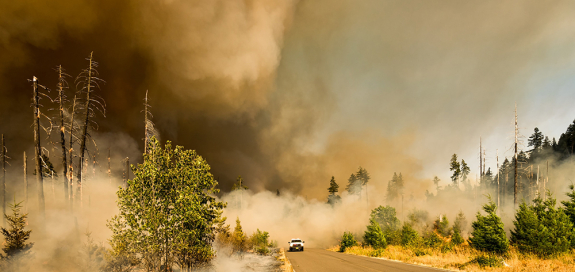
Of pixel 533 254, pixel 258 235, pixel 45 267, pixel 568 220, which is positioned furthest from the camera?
pixel 258 235

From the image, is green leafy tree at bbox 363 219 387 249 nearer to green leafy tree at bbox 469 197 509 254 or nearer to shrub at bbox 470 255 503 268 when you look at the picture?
green leafy tree at bbox 469 197 509 254

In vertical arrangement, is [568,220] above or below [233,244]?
above

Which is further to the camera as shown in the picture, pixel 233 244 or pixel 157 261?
pixel 233 244

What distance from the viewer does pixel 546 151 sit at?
86.9m

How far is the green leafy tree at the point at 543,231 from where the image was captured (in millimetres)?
17703

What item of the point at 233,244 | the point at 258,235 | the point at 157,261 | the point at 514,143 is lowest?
the point at 258,235

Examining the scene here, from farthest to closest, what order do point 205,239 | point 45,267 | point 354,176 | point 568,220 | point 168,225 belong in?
point 354,176, point 45,267, point 568,220, point 205,239, point 168,225

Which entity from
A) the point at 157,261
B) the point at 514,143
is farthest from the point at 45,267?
the point at 514,143

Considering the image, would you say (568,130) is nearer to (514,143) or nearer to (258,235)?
(514,143)

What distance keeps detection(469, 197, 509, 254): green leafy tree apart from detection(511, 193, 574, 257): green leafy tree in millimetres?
1455

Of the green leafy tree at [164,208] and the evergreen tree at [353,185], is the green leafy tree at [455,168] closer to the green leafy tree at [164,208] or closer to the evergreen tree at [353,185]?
the evergreen tree at [353,185]

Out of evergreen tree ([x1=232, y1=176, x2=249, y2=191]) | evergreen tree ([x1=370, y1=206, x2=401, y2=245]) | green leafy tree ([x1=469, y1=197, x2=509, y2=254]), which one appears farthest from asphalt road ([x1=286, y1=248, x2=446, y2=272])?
evergreen tree ([x1=232, y1=176, x2=249, y2=191])

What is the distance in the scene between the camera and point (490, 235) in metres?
19.0

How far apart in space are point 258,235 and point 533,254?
36.8 metres
